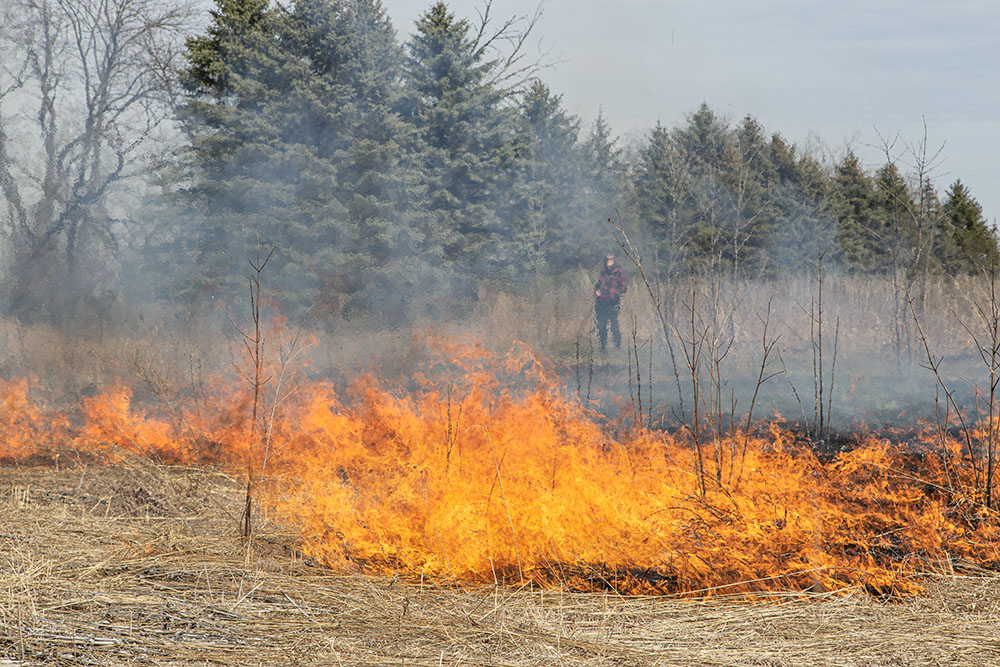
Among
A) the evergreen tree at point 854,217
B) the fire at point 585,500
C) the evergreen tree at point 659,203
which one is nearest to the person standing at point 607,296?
the evergreen tree at point 659,203

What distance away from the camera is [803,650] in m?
3.46

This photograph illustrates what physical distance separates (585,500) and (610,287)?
829 cm

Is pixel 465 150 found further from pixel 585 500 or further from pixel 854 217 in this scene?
pixel 585 500

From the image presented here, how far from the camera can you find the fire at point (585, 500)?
14.8ft

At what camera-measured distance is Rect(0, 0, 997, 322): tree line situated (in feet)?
39.3

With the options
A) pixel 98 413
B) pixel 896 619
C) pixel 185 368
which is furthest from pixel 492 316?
pixel 896 619

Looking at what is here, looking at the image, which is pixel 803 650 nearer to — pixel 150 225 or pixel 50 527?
pixel 50 527

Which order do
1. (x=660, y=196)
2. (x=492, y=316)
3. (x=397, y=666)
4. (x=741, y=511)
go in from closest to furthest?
(x=397, y=666)
(x=741, y=511)
(x=492, y=316)
(x=660, y=196)

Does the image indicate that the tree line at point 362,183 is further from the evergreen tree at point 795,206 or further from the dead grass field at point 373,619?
the dead grass field at point 373,619

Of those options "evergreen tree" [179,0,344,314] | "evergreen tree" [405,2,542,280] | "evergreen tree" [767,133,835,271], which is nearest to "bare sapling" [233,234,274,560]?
"evergreen tree" [179,0,344,314]

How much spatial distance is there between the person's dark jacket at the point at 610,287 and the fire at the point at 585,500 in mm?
5507

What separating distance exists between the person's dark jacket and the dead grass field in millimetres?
8951

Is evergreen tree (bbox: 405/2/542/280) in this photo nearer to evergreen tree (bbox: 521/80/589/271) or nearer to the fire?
evergreen tree (bbox: 521/80/589/271)

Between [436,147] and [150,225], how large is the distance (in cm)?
693
